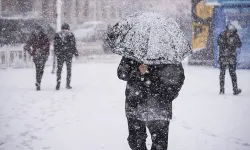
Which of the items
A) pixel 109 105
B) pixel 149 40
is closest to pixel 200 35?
pixel 109 105

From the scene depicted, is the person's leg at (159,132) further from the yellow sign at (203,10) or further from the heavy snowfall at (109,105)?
the yellow sign at (203,10)

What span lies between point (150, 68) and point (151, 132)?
2.28ft

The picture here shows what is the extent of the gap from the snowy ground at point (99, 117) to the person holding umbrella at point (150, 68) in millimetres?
1923

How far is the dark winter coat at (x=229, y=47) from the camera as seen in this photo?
388 inches

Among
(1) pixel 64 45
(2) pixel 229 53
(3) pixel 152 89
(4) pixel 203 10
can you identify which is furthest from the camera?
(4) pixel 203 10

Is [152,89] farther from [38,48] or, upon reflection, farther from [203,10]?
[203,10]

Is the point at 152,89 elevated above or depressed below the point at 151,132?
above

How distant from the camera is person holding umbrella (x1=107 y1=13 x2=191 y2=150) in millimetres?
3676

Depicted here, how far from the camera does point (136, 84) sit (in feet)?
12.6

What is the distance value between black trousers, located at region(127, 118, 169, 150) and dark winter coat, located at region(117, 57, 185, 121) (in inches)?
3.6

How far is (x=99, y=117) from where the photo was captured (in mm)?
7531

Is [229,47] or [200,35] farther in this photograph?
[200,35]

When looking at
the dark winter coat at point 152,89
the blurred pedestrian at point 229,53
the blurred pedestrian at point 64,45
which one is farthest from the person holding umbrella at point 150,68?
the blurred pedestrian at point 64,45

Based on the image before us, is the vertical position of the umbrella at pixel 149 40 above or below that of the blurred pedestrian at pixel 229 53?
above
